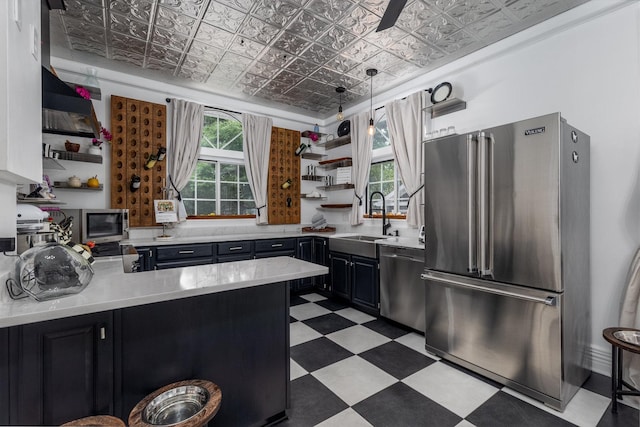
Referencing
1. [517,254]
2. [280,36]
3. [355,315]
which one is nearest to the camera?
[517,254]

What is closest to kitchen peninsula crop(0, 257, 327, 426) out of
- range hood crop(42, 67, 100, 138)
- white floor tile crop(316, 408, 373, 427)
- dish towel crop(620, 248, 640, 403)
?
white floor tile crop(316, 408, 373, 427)

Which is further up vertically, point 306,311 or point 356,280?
point 356,280

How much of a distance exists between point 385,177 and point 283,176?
1663 mm

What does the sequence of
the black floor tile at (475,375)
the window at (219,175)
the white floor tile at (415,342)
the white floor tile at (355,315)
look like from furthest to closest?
the window at (219,175) < the white floor tile at (355,315) < the white floor tile at (415,342) < the black floor tile at (475,375)

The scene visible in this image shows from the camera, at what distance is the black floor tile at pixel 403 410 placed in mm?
1730

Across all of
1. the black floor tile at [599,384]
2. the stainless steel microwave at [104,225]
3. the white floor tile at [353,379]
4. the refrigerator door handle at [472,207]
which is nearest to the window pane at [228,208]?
the stainless steel microwave at [104,225]

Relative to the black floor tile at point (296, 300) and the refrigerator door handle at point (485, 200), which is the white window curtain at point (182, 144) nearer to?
the black floor tile at point (296, 300)

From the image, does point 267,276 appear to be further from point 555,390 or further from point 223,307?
point 555,390

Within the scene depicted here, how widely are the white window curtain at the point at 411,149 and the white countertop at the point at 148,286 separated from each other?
211 cm

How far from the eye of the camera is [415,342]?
279 centimetres

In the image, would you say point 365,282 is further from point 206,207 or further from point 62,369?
point 62,369

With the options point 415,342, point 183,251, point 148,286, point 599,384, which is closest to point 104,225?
point 183,251

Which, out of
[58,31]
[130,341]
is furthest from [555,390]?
[58,31]

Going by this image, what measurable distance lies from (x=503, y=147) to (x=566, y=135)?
1.21 ft
